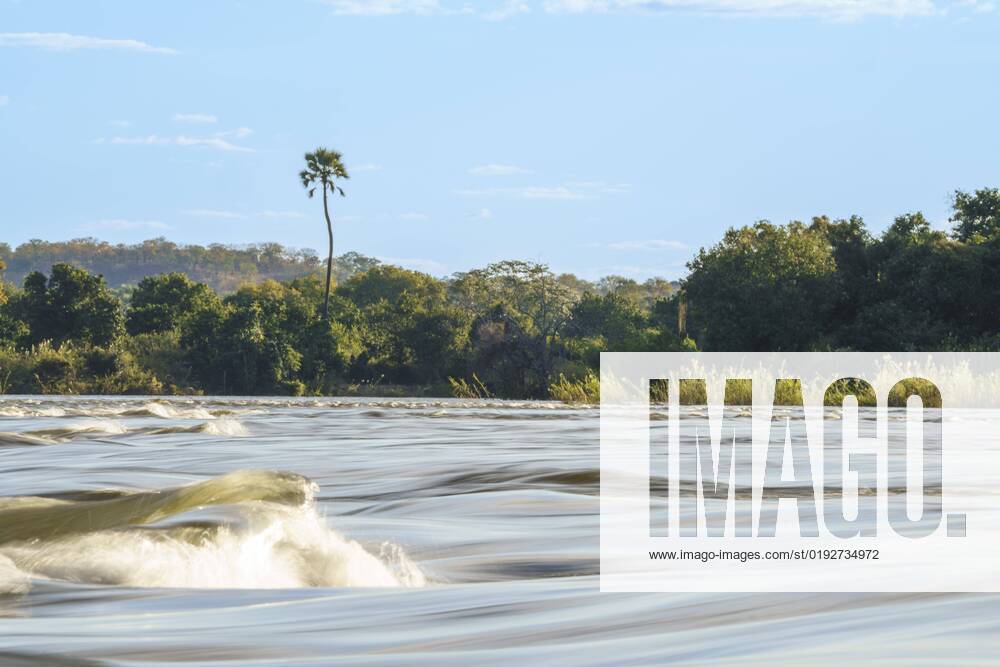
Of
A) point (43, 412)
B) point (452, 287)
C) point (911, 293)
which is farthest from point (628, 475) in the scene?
point (452, 287)

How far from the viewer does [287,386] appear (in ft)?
129

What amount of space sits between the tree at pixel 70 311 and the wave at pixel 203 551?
39254 mm

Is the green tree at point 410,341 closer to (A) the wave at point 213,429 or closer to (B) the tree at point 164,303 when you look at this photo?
(B) the tree at point 164,303

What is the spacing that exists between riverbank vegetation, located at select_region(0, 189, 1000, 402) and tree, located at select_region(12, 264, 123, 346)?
0.05m

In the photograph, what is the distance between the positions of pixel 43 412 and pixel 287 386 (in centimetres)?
2562

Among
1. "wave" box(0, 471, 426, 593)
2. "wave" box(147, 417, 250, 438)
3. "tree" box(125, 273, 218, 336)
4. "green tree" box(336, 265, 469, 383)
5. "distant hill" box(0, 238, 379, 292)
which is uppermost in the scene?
"distant hill" box(0, 238, 379, 292)

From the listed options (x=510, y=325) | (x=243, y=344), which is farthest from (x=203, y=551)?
(x=243, y=344)

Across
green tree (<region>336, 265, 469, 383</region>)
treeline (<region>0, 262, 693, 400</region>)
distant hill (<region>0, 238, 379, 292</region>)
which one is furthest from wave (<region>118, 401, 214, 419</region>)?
distant hill (<region>0, 238, 379, 292</region>)

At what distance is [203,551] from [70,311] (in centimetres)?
4080

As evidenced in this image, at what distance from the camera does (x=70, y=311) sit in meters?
40.9

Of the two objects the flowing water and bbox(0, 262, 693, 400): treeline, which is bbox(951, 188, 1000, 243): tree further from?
the flowing water

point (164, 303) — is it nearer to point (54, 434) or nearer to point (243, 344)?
point (243, 344)

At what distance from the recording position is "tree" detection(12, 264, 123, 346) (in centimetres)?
4075

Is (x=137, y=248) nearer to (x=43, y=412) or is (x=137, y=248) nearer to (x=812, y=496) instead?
(x=43, y=412)
